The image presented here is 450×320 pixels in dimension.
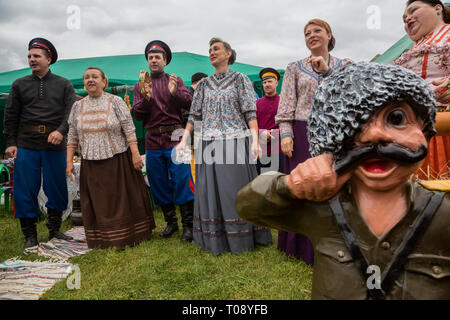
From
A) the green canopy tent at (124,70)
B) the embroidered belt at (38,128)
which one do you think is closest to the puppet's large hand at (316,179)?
the embroidered belt at (38,128)

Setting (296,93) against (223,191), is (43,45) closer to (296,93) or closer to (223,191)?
(223,191)

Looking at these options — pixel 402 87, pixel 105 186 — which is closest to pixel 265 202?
pixel 402 87

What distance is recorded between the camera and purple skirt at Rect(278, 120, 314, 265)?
96.8 inches

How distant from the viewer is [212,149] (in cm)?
308

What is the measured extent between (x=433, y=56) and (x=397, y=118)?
1.27 meters

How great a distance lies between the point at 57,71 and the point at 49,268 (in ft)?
25.0

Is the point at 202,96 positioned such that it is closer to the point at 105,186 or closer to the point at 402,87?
the point at 105,186

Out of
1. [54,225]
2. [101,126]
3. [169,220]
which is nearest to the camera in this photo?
[101,126]

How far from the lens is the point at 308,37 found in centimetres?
232

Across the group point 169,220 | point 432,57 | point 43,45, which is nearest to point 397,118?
point 432,57

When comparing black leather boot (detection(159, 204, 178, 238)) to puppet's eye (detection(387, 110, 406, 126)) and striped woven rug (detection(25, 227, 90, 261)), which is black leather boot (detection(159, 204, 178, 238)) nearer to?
striped woven rug (detection(25, 227, 90, 261))

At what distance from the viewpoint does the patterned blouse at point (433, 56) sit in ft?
5.97

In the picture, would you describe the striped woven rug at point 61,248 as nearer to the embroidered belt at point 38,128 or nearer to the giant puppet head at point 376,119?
the embroidered belt at point 38,128

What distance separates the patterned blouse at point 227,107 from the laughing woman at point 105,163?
0.91 metres
